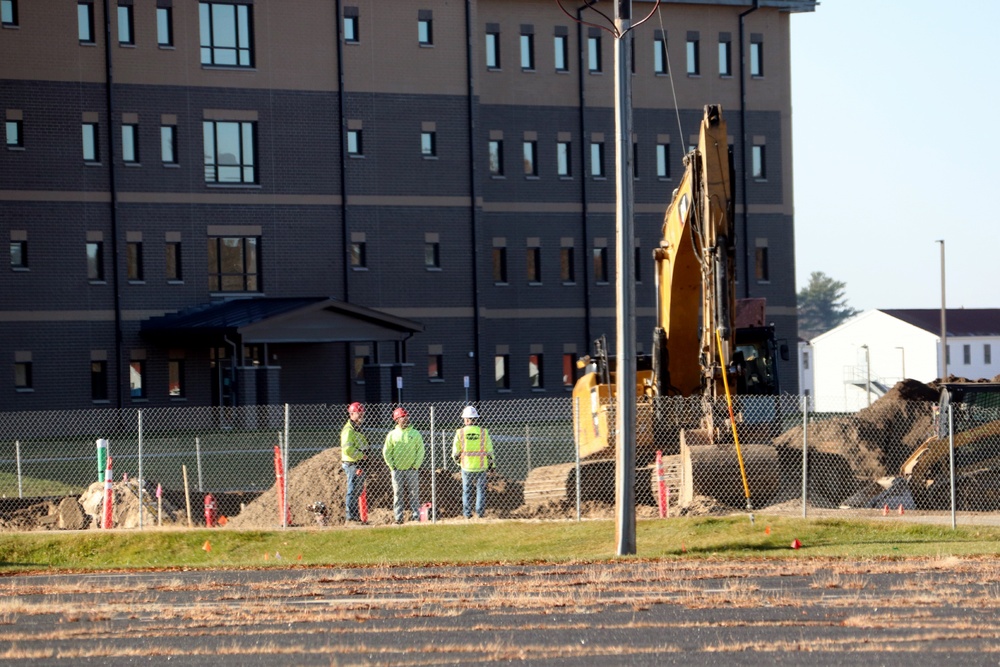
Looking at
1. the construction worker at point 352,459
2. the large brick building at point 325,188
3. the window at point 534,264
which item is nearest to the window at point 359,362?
the large brick building at point 325,188

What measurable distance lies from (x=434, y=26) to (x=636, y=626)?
3869 centimetres

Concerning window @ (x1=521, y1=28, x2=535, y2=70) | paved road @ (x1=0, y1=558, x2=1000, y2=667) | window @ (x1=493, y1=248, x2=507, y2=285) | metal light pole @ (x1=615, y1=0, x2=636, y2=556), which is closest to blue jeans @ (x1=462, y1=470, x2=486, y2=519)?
paved road @ (x1=0, y1=558, x2=1000, y2=667)

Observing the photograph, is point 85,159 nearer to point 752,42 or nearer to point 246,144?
point 246,144

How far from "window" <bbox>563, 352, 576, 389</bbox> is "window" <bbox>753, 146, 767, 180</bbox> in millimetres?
9276

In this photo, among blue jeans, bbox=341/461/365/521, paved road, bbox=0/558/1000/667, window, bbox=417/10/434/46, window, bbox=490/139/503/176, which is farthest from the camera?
window, bbox=490/139/503/176

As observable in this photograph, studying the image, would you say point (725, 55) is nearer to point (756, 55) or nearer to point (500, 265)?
point (756, 55)

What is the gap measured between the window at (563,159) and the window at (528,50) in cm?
272

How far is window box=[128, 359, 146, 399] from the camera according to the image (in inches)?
1807

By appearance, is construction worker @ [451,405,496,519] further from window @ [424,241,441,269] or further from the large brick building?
window @ [424,241,441,269]

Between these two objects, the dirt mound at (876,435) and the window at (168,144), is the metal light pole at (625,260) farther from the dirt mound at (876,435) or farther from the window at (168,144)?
the window at (168,144)

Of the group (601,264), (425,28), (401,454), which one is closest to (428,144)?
(425,28)

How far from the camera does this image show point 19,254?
4494 cm

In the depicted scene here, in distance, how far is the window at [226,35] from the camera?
4675 centimetres

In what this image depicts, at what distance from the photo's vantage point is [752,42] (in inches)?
2146
